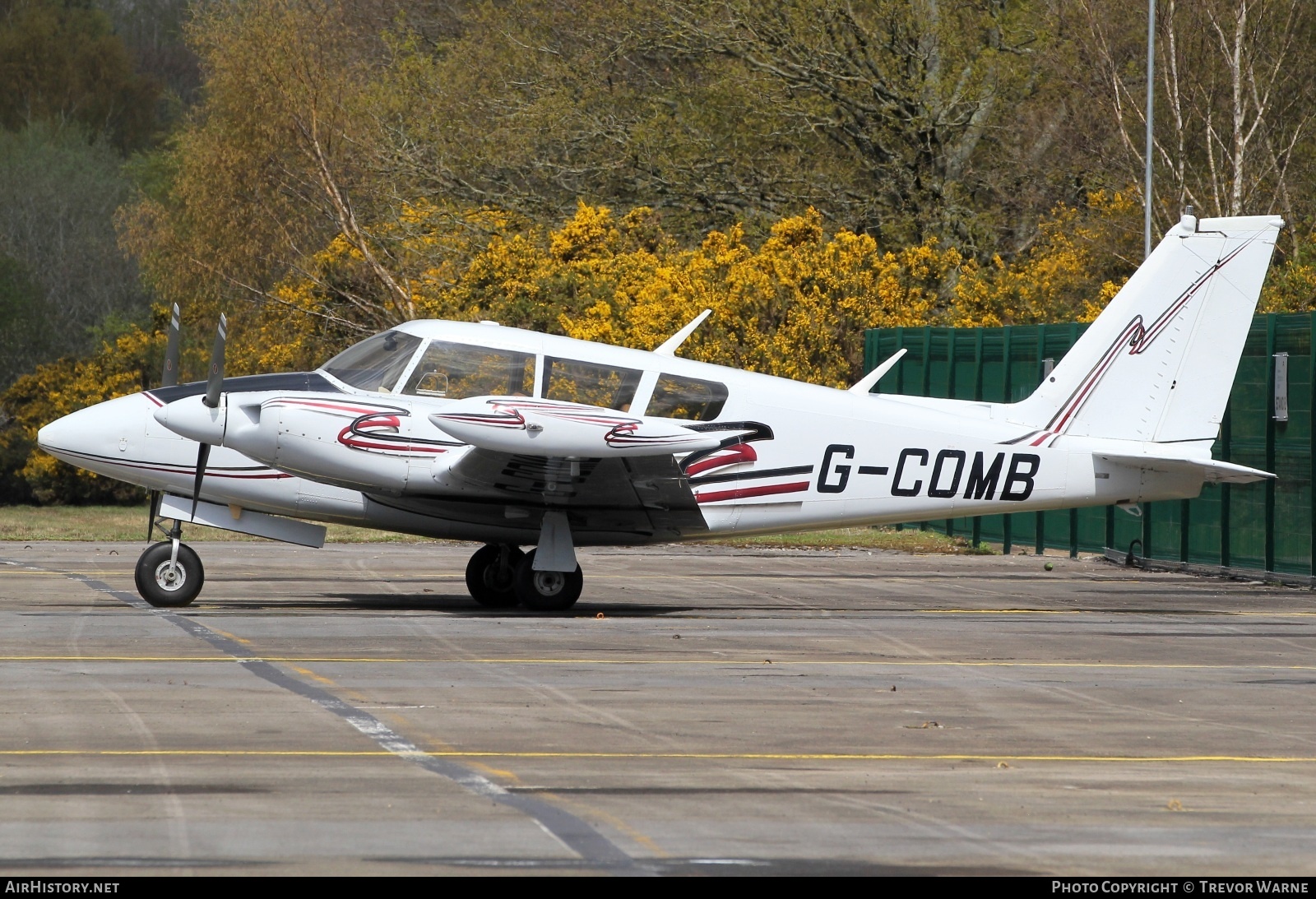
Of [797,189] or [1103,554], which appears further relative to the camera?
[797,189]

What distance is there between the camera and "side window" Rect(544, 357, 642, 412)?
15234 millimetres

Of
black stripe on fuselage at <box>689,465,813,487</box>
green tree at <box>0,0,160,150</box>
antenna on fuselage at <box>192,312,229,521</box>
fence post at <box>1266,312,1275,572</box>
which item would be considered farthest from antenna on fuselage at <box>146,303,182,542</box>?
green tree at <box>0,0,160,150</box>

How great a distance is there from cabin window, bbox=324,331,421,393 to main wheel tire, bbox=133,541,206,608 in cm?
205

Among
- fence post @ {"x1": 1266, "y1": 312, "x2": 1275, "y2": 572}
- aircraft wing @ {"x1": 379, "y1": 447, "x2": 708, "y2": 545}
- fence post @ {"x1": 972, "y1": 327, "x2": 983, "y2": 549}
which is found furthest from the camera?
fence post @ {"x1": 972, "y1": 327, "x2": 983, "y2": 549}

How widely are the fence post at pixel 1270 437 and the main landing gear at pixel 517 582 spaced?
8820 mm

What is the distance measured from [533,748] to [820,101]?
97.7ft

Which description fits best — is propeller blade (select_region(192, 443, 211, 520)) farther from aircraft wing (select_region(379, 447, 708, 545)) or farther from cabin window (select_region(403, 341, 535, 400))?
cabin window (select_region(403, 341, 535, 400))

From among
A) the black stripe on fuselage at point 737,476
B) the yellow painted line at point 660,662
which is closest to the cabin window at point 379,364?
the black stripe on fuselage at point 737,476

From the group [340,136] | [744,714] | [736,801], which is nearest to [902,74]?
[340,136]

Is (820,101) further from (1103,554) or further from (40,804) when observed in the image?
(40,804)

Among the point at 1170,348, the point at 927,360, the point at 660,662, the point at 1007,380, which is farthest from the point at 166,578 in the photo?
the point at 927,360

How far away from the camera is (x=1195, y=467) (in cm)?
1608

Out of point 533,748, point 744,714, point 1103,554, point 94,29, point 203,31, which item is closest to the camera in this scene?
point 533,748

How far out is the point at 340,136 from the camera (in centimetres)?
3631
